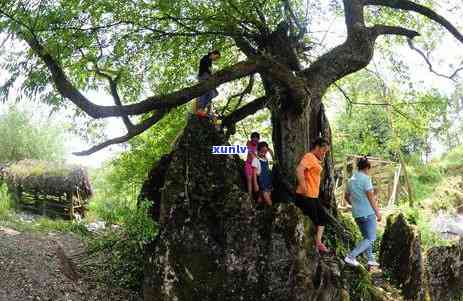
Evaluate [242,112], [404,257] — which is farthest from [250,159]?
[404,257]

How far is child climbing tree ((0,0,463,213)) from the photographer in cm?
774

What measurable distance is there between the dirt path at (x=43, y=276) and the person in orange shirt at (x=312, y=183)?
3.04m

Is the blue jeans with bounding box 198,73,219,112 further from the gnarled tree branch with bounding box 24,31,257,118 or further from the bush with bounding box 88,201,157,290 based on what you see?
the bush with bounding box 88,201,157,290

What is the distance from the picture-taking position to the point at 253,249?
23.8 ft

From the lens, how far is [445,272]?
36.7 feet

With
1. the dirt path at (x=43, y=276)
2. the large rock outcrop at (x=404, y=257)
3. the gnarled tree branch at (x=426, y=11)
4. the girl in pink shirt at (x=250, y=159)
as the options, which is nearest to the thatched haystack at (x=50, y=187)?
the dirt path at (x=43, y=276)

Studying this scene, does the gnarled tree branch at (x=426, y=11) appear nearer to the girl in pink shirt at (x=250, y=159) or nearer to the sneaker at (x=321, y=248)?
the girl in pink shirt at (x=250, y=159)

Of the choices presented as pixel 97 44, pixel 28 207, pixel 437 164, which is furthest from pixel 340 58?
pixel 437 164

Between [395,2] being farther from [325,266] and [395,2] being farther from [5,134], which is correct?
[5,134]

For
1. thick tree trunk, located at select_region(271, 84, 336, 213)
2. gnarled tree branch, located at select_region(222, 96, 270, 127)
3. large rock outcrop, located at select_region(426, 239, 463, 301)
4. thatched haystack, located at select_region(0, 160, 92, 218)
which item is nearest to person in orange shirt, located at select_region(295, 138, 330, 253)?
thick tree trunk, located at select_region(271, 84, 336, 213)

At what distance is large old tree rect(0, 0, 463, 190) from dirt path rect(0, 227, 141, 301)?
2.01 m

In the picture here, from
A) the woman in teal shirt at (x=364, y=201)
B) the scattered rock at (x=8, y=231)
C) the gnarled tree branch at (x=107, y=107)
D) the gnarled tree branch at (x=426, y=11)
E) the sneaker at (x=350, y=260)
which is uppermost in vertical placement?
the gnarled tree branch at (x=426, y=11)

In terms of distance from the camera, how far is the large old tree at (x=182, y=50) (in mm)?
7738

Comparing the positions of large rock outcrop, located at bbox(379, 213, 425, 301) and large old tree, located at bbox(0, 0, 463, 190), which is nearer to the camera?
large old tree, located at bbox(0, 0, 463, 190)
